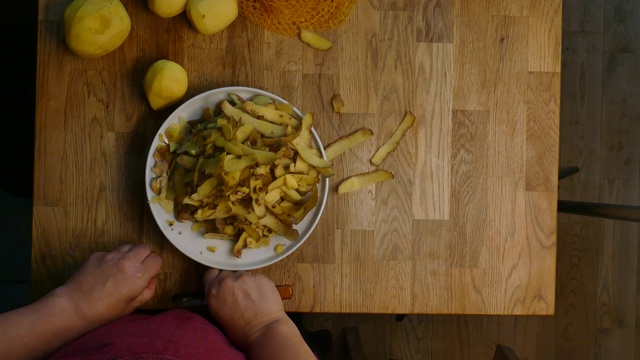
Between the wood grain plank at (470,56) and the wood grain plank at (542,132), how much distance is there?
0.28 feet

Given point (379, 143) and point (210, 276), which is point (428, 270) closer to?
point (379, 143)

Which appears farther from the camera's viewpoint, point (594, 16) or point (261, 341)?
point (594, 16)

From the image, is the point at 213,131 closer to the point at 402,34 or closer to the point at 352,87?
the point at 352,87

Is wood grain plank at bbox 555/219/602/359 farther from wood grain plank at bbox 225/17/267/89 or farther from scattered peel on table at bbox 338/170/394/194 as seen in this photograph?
wood grain plank at bbox 225/17/267/89

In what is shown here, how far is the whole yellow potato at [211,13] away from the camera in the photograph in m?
0.95

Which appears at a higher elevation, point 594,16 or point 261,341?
point 594,16

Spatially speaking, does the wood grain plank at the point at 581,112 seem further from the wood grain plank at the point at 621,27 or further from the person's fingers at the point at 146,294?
the person's fingers at the point at 146,294

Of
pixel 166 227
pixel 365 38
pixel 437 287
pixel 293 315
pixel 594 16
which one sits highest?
pixel 594 16

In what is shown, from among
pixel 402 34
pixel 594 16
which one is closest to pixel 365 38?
pixel 402 34

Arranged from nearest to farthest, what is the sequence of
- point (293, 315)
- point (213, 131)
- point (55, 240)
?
point (213, 131), point (55, 240), point (293, 315)

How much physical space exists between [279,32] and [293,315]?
717mm

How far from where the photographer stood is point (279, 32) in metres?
1.03

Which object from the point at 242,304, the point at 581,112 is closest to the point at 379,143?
the point at 242,304

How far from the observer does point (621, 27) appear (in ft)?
5.93
